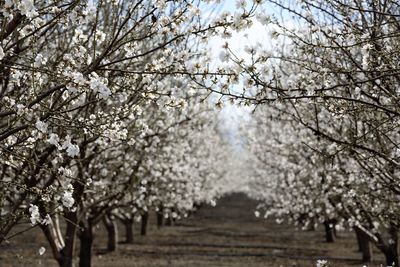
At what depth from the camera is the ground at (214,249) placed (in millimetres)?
19422

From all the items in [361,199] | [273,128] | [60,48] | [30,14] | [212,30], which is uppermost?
[273,128]

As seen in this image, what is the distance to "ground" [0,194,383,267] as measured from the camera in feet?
63.7

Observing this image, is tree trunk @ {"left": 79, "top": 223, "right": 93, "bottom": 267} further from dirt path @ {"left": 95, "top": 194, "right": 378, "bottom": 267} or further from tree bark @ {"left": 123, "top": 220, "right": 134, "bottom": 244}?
tree bark @ {"left": 123, "top": 220, "right": 134, "bottom": 244}

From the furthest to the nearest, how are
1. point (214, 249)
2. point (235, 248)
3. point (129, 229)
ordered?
point (129, 229)
point (235, 248)
point (214, 249)

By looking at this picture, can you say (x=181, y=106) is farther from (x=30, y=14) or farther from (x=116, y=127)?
(x=30, y=14)

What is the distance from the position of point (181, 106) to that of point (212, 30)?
2.73 feet

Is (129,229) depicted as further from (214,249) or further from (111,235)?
(214,249)

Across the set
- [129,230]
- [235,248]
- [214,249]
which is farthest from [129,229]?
[235,248]

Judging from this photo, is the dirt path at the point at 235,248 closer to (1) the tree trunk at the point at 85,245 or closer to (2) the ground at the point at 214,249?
(2) the ground at the point at 214,249

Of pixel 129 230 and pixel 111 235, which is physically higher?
pixel 129 230

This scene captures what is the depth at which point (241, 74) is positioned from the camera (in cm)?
573

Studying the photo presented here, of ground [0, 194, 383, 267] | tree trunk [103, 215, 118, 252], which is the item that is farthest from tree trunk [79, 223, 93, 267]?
tree trunk [103, 215, 118, 252]

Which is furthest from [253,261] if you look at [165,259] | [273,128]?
[273,128]

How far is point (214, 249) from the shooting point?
933 inches
